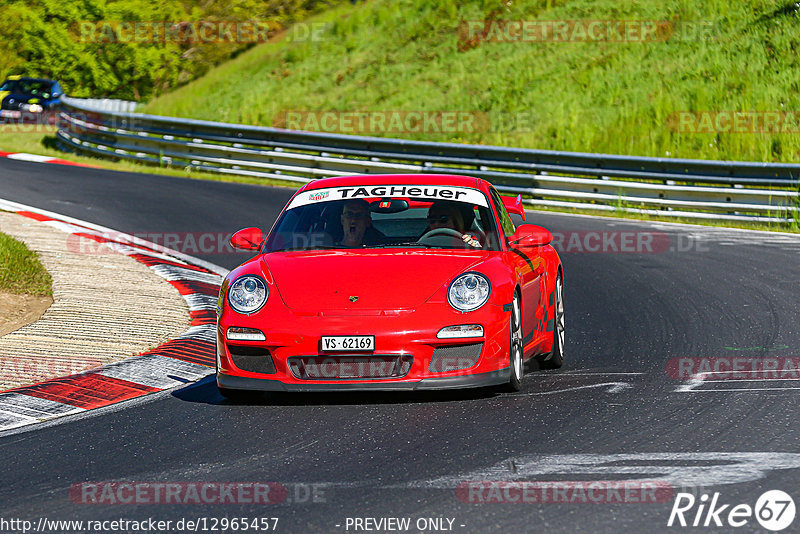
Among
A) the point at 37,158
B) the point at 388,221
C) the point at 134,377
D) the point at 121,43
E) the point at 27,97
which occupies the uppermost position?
the point at 121,43

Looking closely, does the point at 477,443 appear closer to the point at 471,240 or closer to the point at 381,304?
the point at 381,304

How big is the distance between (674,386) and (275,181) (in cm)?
1612

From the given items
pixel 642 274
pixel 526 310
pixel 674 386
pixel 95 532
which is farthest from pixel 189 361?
pixel 642 274

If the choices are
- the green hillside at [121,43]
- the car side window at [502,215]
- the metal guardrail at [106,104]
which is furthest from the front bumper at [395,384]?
the green hillside at [121,43]

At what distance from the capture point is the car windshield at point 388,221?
757cm

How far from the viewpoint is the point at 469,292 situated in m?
6.71

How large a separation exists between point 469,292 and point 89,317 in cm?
418

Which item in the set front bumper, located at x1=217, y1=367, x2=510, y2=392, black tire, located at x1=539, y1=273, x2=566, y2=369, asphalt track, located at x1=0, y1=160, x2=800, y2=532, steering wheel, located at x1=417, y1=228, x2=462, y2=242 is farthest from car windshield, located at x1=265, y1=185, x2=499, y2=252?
front bumper, located at x1=217, y1=367, x2=510, y2=392

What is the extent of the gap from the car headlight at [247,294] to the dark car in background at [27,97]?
982 inches

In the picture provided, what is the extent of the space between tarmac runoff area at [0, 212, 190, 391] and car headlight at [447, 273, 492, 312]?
9.12ft

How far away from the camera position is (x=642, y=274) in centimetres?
1264

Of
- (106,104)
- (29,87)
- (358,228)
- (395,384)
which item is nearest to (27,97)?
(29,87)

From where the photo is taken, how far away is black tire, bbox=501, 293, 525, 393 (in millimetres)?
6738

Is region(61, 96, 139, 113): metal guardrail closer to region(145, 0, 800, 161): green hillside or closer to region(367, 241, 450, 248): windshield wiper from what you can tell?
region(145, 0, 800, 161): green hillside
